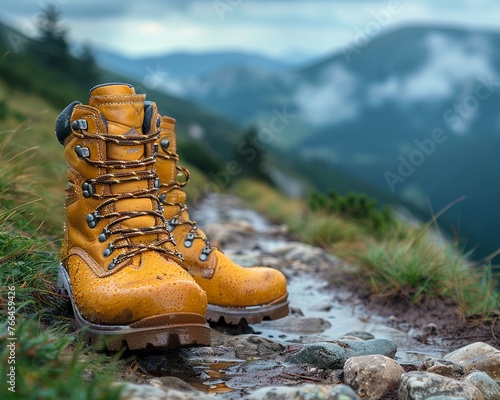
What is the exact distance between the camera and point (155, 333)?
2781 mm

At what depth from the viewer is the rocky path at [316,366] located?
2441 millimetres

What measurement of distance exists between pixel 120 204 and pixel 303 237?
554 centimetres

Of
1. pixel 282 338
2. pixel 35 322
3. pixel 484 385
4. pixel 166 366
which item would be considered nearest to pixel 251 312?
pixel 282 338

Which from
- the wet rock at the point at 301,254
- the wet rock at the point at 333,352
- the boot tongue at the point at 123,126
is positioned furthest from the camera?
the wet rock at the point at 301,254

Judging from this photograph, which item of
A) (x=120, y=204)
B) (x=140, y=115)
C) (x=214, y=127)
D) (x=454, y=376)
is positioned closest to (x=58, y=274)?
(x=120, y=204)

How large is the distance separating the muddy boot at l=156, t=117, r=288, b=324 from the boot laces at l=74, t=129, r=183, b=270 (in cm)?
61

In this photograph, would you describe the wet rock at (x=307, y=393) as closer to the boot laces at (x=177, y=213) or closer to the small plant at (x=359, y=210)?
the boot laces at (x=177, y=213)

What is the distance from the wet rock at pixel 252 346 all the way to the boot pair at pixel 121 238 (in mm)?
326

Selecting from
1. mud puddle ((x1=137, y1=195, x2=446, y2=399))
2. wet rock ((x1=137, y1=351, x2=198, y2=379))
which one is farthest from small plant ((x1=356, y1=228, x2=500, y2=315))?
wet rock ((x1=137, y1=351, x2=198, y2=379))

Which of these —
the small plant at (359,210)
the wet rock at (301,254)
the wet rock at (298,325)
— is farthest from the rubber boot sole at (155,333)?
the small plant at (359,210)

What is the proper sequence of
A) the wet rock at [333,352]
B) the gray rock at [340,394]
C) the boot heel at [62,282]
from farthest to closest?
1. the boot heel at [62,282]
2. the wet rock at [333,352]
3. the gray rock at [340,394]

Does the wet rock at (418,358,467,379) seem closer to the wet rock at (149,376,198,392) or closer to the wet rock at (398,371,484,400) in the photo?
the wet rock at (398,371,484,400)

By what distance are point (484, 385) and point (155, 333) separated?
4.40 ft

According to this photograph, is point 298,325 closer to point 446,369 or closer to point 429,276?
point 429,276
